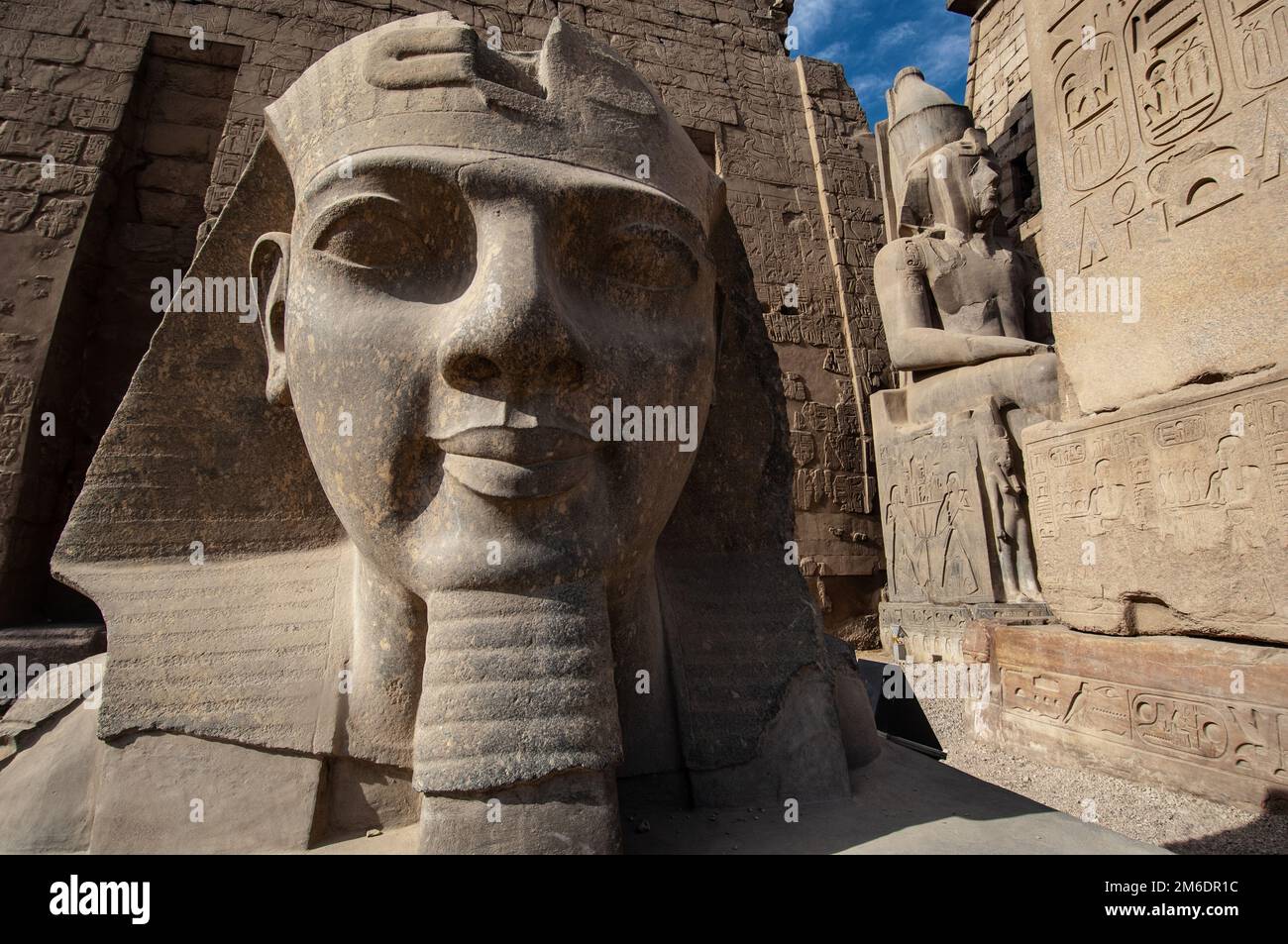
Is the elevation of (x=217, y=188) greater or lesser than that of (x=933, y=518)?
greater

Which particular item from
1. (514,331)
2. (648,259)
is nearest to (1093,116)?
(648,259)

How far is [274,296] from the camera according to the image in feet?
4.56

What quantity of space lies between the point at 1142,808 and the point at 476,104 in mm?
2858

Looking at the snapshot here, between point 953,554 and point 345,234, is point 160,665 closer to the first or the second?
point 345,234

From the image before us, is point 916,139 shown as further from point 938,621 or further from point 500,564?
point 500,564

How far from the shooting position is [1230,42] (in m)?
2.19

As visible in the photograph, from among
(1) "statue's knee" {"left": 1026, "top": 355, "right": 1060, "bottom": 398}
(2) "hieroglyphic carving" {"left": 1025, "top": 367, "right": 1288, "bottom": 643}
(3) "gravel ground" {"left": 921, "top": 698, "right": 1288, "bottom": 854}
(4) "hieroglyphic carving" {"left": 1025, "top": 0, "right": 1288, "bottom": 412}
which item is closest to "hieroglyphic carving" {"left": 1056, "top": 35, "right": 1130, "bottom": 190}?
(4) "hieroglyphic carving" {"left": 1025, "top": 0, "right": 1288, "bottom": 412}

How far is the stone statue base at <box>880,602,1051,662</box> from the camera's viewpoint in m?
4.27

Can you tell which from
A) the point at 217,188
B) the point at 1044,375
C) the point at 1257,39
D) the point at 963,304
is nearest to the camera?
the point at 1257,39

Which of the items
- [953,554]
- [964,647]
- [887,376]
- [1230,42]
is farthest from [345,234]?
[887,376]

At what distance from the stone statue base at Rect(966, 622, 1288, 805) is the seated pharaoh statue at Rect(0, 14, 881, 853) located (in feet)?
5.09

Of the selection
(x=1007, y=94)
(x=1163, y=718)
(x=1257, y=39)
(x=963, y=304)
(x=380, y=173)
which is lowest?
(x=1163, y=718)

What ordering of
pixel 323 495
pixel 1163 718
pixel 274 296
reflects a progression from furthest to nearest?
pixel 1163 718
pixel 323 495
pixel 274 296

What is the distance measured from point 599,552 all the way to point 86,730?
0.98m
